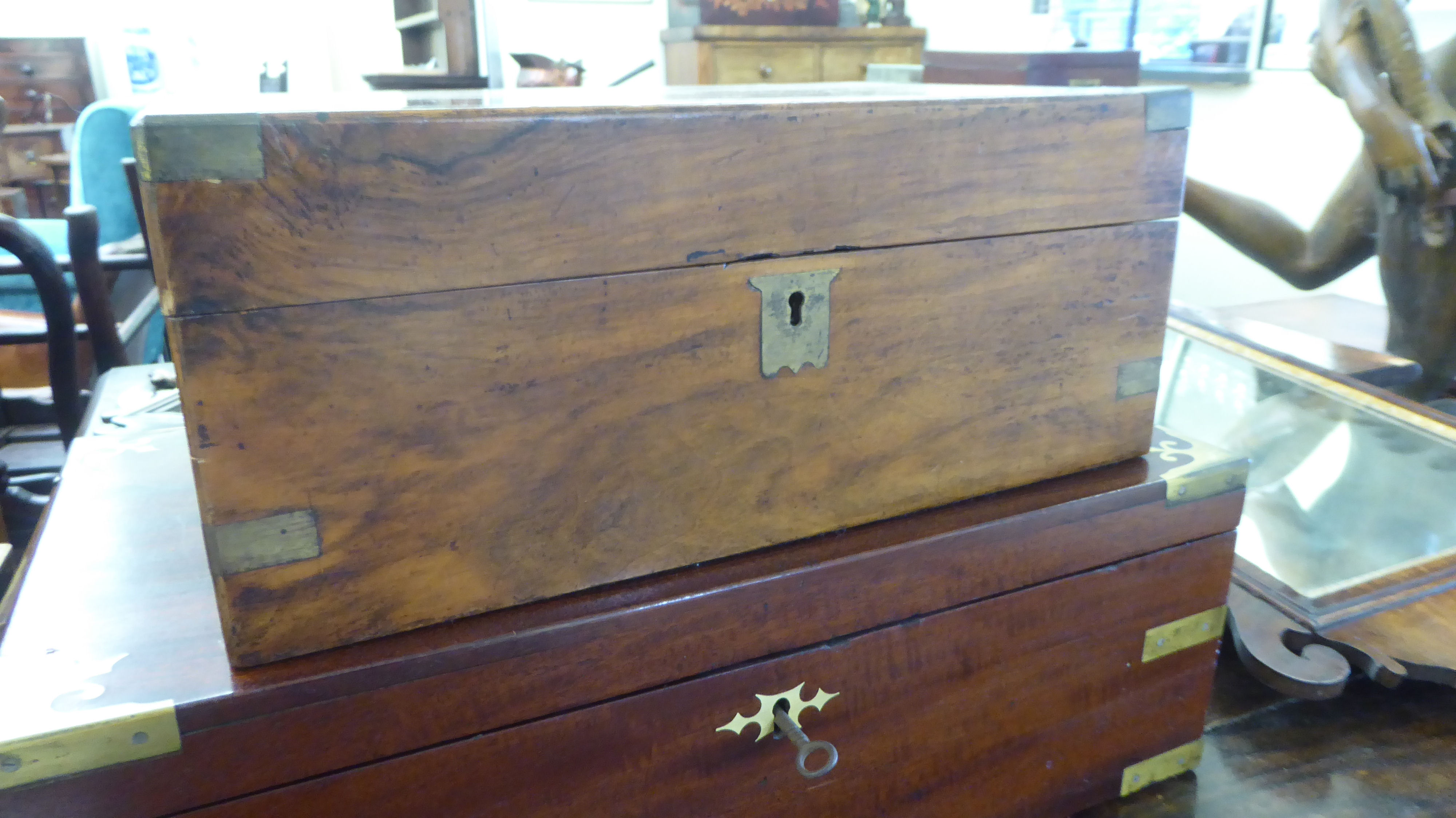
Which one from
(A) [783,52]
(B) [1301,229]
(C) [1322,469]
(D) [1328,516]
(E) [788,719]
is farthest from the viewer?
(A) [783,52]

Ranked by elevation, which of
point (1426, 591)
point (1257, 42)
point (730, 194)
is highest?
point (1257, 42)

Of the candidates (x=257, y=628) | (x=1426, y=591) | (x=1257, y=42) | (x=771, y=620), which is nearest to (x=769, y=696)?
(x=771, y=620)

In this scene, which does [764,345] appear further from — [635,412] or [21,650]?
[21,650]

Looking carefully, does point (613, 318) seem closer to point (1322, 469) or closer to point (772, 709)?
point (772, 709)

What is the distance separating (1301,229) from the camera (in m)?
1.54

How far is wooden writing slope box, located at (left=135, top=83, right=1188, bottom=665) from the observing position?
0.56m

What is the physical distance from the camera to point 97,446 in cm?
102

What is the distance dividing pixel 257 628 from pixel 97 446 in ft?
1.83

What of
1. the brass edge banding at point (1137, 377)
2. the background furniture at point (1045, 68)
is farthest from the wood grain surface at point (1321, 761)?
the background furniture at point (1045, 68)

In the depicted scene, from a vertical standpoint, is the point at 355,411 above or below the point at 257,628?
above

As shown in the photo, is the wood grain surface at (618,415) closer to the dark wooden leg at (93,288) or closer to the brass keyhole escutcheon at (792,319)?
the brass keyhole escutcheon at (792,319)

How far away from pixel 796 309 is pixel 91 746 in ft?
1.74

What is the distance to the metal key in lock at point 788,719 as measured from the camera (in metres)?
0.74

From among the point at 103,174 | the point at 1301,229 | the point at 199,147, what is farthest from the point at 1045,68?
the point at 103,174
